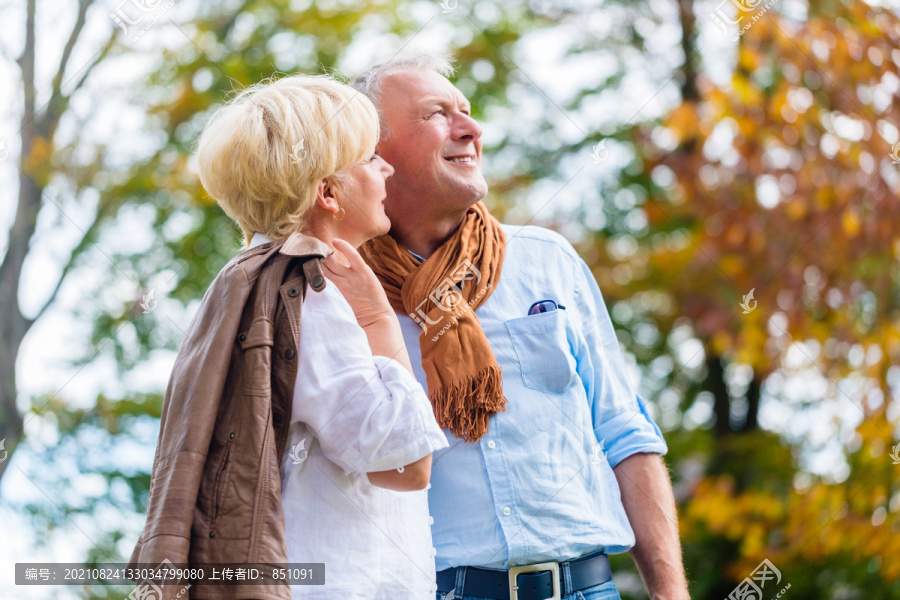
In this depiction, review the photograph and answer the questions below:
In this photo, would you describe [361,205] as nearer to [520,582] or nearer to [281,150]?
[281,150]

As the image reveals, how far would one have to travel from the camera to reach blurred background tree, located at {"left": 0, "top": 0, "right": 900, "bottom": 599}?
462 centimetres

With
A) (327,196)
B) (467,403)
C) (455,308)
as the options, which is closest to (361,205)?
(327,196)

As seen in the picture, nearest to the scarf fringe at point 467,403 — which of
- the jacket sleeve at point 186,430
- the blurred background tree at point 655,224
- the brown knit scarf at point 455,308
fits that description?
the brown knit scarf at point 455,308

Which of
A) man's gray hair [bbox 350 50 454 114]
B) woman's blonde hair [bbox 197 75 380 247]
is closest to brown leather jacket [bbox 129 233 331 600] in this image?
woman's blonde hair [bbox 197 75 380 247]

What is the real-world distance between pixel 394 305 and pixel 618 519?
0.74 m

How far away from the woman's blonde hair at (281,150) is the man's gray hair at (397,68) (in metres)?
0.61

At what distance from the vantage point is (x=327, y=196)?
5.95 feet

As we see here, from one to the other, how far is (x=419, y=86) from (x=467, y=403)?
913 millimetres

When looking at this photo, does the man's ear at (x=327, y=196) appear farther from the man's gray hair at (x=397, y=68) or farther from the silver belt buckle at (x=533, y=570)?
the silver belt buckle at (x=533, y=570)

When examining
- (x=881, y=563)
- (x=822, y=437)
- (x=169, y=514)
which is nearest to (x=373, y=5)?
(x=822, y=437)

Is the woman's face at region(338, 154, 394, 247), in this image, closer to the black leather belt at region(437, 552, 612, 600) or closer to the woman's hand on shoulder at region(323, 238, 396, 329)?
the woman's hand on shoulder at region(323, 238, 396, 329)

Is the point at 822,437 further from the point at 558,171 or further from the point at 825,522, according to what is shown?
the point at 558,171

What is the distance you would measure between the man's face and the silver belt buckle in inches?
36.1

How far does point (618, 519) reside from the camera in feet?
6.81
